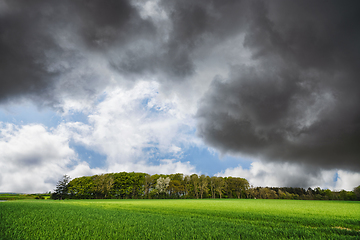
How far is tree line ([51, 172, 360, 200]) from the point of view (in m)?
101

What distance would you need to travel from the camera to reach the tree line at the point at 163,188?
331 ft

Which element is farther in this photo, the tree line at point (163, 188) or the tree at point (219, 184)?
the tree at point (219, 184)

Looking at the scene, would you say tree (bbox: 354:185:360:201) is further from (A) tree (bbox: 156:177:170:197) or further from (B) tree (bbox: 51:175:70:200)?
(B) tree (bbox: 51:175:70:200)

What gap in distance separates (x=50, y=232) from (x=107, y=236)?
10.5 ft

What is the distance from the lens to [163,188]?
110m

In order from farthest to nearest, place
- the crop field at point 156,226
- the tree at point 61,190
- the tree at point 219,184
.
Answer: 1. the tree at point 219,184
2. the tree at point 61,190
3. the crop field at point 156,226

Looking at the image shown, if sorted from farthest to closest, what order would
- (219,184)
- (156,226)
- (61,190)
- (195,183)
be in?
(219,184), (195,183), (61,190), (156,226)

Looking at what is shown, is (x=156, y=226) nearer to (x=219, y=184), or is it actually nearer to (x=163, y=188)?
(x=163, y=188)

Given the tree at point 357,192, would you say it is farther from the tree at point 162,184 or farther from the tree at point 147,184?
the tree at point 147,184

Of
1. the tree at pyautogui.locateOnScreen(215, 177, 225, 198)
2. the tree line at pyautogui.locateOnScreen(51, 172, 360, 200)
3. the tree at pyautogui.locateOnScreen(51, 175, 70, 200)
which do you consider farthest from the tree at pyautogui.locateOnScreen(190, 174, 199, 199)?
the tree at pyautogui.locateOnScreen(51, 175, 70, 200)

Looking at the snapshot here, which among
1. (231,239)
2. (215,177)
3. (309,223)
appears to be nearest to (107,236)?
(231,239)

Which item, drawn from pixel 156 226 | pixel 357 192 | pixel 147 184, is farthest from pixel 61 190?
pixel 357 192

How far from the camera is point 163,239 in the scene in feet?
27.0

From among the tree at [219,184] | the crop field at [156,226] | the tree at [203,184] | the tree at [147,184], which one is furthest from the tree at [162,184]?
the crop field at [156,226]
